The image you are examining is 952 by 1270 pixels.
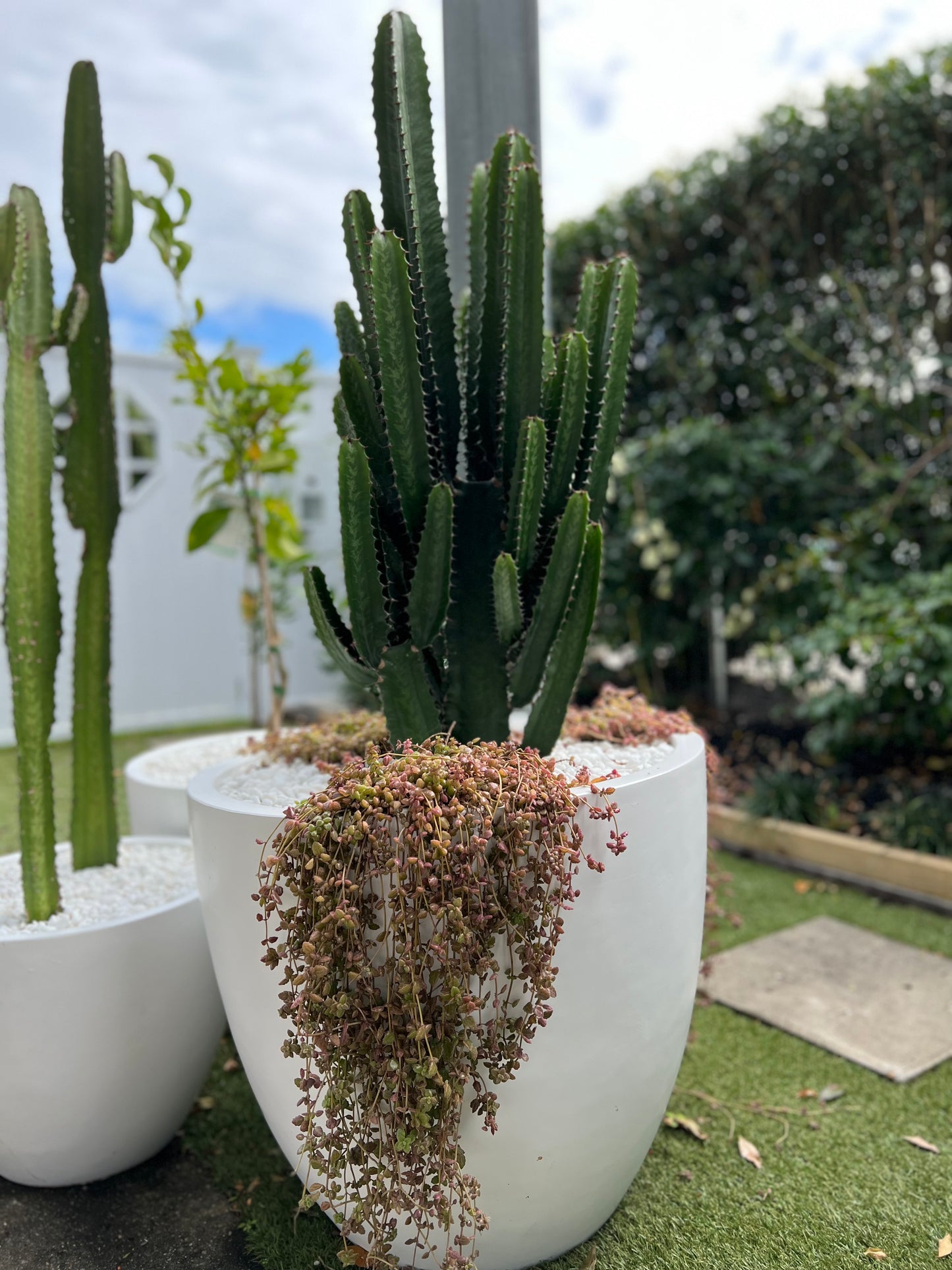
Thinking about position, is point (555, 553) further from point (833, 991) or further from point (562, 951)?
point (833, 991)

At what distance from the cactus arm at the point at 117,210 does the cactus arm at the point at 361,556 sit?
87cm

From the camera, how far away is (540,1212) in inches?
52.4

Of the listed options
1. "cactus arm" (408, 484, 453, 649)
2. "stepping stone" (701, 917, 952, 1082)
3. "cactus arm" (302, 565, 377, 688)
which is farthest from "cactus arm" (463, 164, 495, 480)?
"stepping stone" (701, 917, 952, 1082)

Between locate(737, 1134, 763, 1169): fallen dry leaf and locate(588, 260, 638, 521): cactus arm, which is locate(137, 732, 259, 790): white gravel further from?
locate(737, 1134, 763, 1169): fallen dry leaf

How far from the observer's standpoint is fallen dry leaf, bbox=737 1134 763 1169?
1.62 m

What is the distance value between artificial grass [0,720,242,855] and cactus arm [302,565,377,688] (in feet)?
2.19

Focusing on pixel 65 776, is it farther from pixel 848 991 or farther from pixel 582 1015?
pixel 582 1015

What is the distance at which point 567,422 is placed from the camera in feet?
5.27

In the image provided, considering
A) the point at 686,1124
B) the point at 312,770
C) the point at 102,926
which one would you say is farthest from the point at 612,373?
the point at 686,1124

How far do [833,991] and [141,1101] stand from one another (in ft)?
5.30

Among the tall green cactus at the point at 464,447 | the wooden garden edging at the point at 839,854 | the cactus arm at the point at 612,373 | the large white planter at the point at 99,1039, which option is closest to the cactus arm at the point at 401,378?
the tall green cactus at the point at 464,447

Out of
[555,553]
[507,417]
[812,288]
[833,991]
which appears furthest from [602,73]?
[833,991]

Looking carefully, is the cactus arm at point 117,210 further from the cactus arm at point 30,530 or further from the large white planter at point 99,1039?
A: the large white planter at point 99,1039

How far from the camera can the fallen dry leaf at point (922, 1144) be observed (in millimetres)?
1638
